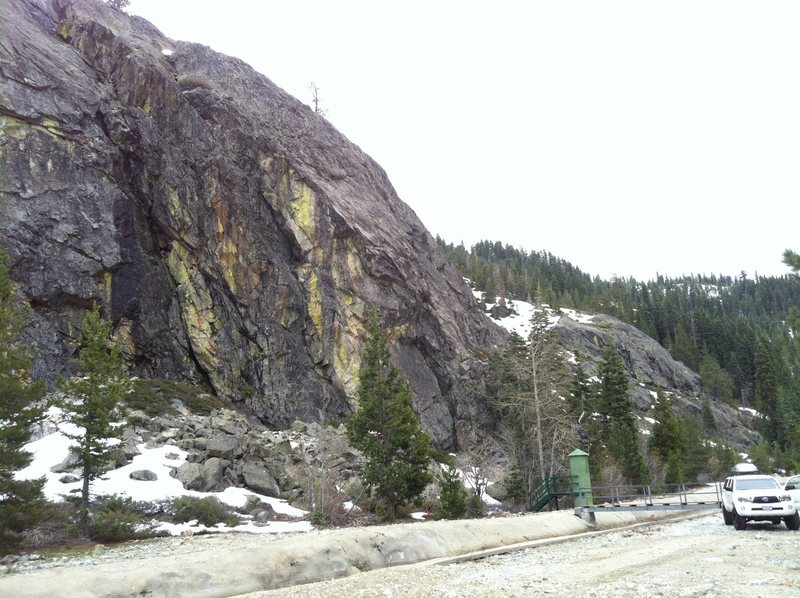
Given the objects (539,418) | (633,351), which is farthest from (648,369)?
(539,418)

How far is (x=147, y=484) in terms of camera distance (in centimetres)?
2478

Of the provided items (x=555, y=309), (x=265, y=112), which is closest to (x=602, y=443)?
(x=265, y=112)

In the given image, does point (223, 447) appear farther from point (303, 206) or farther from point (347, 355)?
point (303, 206)

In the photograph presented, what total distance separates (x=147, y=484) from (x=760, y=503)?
76.1 feet

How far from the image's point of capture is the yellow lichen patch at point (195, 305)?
46625 mm

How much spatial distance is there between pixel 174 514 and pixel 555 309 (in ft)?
360

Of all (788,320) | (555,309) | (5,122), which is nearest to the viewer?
(788,320)

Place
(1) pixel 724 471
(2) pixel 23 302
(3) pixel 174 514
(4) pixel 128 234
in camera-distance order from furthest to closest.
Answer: (1) pixel 724 471
(4) pixel 128 234
(2) pixel 23 302
(3) pixel 174 514

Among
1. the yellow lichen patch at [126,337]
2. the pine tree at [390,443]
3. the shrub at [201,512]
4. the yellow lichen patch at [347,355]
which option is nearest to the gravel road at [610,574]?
the pine tree at [390,443]

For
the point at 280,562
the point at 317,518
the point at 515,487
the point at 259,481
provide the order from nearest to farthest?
the point at 280,562
the point at 317,518
the point at 259,481
the point at 515,487

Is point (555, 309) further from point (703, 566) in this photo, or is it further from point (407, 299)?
point (703, 566)

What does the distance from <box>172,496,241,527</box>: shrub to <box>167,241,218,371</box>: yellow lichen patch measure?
2394cm

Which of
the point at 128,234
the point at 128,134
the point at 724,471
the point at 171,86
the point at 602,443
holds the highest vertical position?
the point at 171,86

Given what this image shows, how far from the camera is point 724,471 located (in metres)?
60.9
